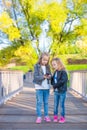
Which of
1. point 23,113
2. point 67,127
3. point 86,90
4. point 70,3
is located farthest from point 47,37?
point 67,127

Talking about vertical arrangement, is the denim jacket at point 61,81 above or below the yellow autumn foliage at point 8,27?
below

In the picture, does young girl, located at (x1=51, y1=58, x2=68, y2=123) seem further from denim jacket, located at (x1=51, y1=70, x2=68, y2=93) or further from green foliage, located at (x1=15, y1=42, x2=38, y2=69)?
green foliage, located at (x1=15, y1=42, x2=38, y2=69)

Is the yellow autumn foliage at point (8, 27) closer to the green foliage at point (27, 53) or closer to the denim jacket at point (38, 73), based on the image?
the green foliage at point (27, 53)

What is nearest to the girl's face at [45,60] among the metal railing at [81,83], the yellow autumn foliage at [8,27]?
the metal railing at [81,83]

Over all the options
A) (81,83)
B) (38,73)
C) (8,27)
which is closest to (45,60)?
(38,73)

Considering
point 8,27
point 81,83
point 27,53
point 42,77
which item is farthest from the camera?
point 27,53

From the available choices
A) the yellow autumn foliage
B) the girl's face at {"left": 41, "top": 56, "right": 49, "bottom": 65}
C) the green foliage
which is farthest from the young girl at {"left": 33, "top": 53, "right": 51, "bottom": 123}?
the green foliage

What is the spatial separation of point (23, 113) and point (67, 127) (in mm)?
2358

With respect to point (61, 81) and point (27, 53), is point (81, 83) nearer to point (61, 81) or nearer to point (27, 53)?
point (61, 81)

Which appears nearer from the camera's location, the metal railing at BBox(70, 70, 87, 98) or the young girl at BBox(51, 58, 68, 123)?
the young girl at BBox(51, 58, 68, 123)

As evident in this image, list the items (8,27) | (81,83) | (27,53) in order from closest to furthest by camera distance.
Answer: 1. (81,83)
2. (8,27)
3. (27,53)

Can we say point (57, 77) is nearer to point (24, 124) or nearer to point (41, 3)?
point (24, 124)

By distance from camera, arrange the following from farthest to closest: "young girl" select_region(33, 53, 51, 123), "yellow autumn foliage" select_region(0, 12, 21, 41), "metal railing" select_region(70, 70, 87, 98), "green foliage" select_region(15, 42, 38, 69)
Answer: "green foliage" select_region(15, 42, 38, 69), "yellow autumn foliage" select_region(0, 12, 21, 41), "metal railing" select_region(70, 70, 87, 98), "young girl" select_region(33, 53, 51, 123)

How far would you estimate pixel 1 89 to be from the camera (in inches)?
462
